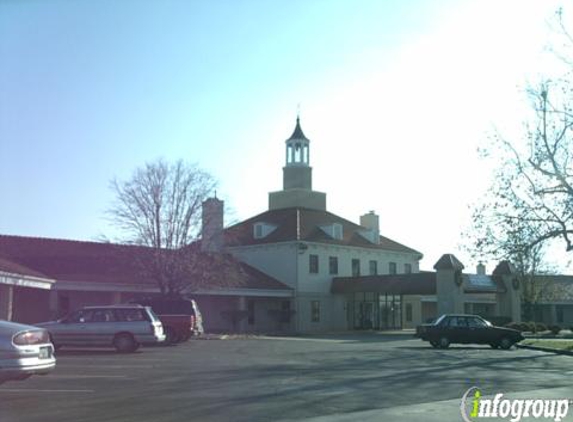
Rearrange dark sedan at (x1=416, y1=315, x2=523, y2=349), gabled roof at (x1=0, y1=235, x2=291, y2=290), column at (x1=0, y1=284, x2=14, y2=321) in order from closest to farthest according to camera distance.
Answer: column at (x1=0, y1=284, x2=14, y2=321) → dark sedan at (x1=416, y1=315, x2=523, y2=349) → gabled roof at (x1=0, y1=235, x2=291, y2=290)

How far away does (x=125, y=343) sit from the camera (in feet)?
84.9

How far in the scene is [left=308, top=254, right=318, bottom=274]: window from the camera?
57.7 meters

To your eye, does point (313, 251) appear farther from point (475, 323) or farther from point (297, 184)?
point (475, 323)

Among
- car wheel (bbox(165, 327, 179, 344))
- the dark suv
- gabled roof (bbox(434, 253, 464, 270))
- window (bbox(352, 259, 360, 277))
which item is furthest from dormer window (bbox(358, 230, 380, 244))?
car wheel (bbox(165, 327, 179, 344))

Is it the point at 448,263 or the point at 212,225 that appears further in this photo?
the point at 448,263

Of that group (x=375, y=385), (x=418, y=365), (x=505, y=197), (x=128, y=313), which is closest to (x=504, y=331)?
(x=505, y=197)

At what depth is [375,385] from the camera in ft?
51.2

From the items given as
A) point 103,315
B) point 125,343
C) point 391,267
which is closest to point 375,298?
point 391,267

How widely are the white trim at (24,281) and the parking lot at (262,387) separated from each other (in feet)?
22.9

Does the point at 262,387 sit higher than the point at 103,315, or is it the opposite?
the point at 103,315

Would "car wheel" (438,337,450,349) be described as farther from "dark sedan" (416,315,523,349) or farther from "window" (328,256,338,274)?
"window" (328,256,338,274)

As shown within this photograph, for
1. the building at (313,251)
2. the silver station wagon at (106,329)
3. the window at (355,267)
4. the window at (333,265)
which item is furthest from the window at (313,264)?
the silver station wagon at (106,329)

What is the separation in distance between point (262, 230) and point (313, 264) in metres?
5.33

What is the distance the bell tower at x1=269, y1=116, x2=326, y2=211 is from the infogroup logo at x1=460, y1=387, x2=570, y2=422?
5294 centimetres
